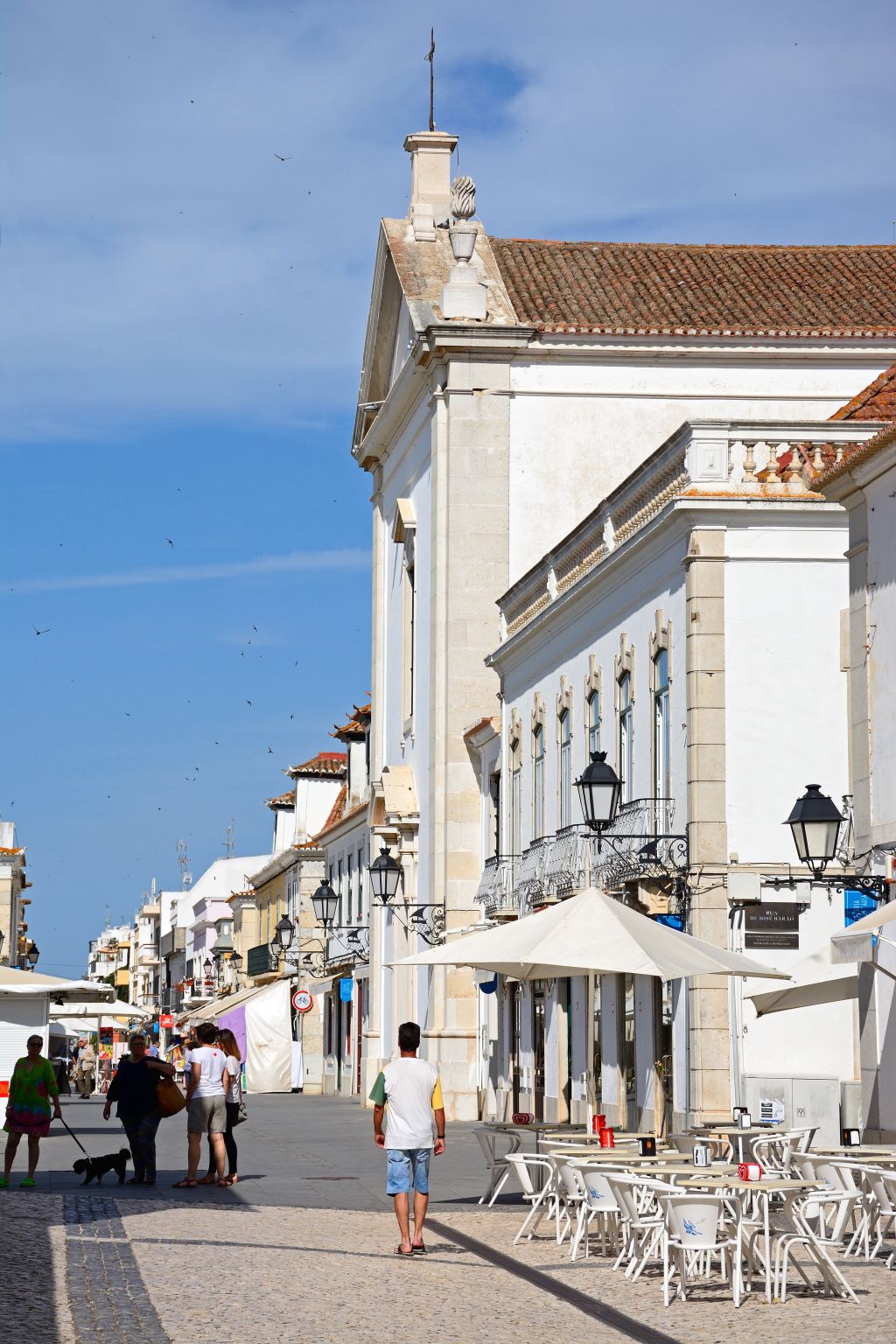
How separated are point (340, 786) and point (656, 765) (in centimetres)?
4782

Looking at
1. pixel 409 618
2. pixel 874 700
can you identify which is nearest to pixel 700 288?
pixel 409 618

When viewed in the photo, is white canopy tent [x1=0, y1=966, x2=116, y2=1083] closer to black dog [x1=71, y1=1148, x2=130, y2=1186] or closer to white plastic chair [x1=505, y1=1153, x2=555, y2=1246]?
black dog [x1=71, y1=1148, x2=130, y2=1186]

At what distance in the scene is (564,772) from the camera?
99.8 ft

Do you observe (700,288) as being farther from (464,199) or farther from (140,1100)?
(140,1100)

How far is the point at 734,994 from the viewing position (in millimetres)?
22906

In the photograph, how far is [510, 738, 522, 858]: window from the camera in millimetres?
33781

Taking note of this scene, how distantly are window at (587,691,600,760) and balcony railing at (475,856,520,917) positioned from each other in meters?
4.37

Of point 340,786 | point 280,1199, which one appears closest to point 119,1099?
point 280,1199

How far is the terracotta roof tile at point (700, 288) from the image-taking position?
39.2 meters

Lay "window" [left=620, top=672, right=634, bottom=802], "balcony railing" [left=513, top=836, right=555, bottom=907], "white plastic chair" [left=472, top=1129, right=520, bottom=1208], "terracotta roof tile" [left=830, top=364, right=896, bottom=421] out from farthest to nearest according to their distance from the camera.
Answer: "balcony railing" [left=513, top=836, right=555, bottom=907] < "window" [left=620, top=672, right=634, bottom=802] < "terracotta roof tile" [left=830, top=364, right=896, bottom=421] < "white plastic chair" [left=472, top=1129, right=520, bottom=1208]

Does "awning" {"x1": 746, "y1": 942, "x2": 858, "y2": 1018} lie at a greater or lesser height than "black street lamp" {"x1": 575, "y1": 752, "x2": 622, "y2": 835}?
lesser

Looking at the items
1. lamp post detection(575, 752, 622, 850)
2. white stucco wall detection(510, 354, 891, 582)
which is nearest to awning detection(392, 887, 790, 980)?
lamp post detection(575, 752, 622, 850)

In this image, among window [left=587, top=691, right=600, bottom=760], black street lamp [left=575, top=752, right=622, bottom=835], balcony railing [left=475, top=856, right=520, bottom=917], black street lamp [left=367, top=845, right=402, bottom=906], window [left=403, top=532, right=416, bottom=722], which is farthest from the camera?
window [left=403, top=532, right=416, bottom=722]

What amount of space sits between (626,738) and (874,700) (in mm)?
7625
